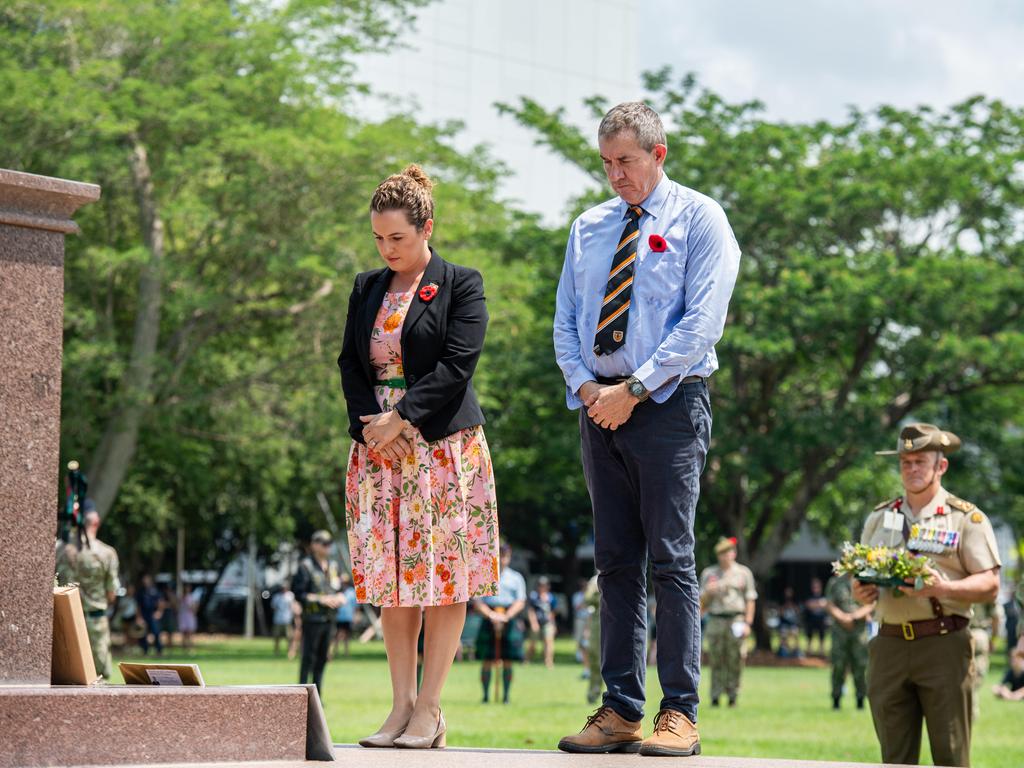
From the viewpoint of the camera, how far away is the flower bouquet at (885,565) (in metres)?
7.35

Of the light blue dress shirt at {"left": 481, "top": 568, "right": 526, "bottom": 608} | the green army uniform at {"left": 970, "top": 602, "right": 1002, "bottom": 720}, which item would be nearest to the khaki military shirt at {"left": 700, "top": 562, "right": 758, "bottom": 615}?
the light blue dress shirt at {"left": 481, "top": 568, "right": 526, "bottom": 608}

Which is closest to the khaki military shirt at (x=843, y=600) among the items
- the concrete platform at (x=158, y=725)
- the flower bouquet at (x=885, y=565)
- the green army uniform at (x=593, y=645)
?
the green army uniform at (x=593, y=645)

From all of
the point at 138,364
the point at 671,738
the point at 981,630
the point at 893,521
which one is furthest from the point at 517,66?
the point at 671,738

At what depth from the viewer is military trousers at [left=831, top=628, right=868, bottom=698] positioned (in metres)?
21.0

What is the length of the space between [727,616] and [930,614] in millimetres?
14599

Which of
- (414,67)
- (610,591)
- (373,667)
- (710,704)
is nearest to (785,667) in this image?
(373,667)

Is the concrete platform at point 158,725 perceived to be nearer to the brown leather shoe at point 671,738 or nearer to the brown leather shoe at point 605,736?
the brown leather shoe at point 605,736

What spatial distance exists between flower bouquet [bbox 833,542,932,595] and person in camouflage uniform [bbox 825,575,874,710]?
13.6 meters

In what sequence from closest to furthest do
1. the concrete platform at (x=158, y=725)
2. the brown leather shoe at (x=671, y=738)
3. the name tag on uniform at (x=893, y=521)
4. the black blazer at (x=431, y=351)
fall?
the concrete platform at (x=158, y=725), the brown leather shoe at (x=671, y=738), the black blazer at (x=431, y=351), the name tag on uniform at (x=893, y=521)

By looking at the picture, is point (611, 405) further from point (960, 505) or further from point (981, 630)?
point (981, 630)

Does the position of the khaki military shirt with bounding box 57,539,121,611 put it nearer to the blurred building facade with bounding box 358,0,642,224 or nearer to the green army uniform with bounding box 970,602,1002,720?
the green army uniform with bounding box 970,602,1002,720

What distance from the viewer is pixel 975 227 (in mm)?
34500

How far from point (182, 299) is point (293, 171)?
3011 millimetres

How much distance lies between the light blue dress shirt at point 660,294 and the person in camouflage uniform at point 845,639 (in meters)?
15.7
